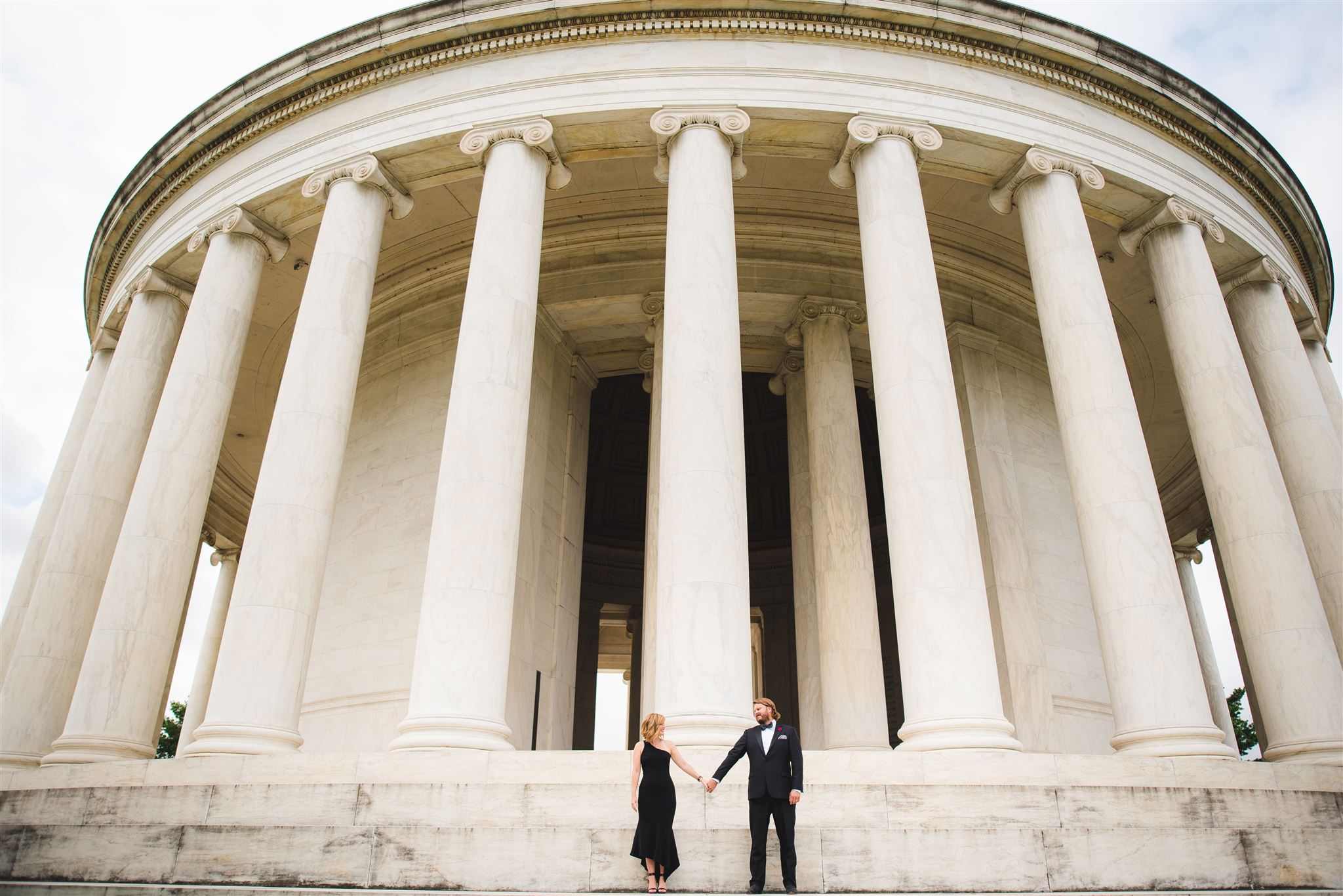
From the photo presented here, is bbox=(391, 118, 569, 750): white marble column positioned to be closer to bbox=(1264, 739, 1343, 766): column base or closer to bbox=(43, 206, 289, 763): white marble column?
bbox=(43, 206, 289, 763): white marble column

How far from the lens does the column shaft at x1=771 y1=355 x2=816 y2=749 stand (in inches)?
2028

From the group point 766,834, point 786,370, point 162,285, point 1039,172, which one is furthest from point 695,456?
point 162,285

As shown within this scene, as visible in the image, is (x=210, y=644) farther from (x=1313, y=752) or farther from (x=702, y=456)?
(x=1313, y=752)

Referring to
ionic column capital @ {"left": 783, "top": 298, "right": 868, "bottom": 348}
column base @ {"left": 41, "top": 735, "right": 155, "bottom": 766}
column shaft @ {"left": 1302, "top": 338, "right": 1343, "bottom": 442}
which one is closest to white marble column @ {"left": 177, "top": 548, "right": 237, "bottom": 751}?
column base @ {"left": 41, "top": 735, "right": 155, "bottom": 766}

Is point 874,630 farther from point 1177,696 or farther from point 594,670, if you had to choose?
point 594,670

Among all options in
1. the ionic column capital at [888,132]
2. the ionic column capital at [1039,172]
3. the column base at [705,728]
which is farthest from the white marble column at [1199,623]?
the column base at [705,728]

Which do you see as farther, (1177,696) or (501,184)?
(501,184)

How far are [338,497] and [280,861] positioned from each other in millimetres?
33026

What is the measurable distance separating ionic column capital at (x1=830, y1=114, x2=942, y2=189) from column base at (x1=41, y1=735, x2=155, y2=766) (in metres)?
39.7

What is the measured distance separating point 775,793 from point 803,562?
3311 cm

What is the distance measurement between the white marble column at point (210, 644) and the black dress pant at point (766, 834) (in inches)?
2210

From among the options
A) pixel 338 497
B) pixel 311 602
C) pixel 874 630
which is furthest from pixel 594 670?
pixel 311 602

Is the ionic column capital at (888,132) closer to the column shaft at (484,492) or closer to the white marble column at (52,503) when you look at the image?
the column shaft at (484,492)

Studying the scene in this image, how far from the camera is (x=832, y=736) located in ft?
148
